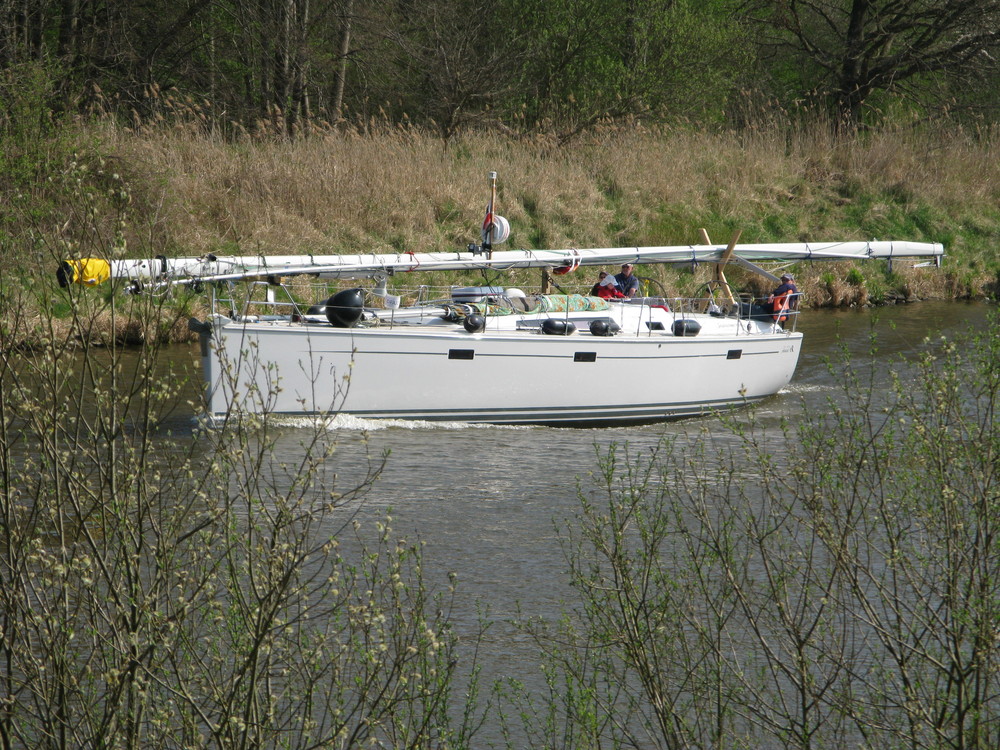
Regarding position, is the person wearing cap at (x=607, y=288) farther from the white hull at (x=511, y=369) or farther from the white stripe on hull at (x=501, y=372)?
the white stripe on hull at (x=501, y=372)

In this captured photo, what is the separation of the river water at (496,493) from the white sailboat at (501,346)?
28 centimetres

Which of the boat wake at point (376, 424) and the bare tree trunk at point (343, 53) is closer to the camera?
the boat wake at point (376, 424)

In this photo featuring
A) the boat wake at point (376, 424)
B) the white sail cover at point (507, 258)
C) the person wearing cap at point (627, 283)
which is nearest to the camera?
the white sail cover at point (507, 258)

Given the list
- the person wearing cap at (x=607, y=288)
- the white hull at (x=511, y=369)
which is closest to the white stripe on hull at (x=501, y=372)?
the white hull at (x=511, y=369)

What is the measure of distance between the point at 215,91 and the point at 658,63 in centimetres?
1137

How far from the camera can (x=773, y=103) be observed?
33.2m

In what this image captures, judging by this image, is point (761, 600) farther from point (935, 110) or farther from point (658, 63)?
point (935, 110)

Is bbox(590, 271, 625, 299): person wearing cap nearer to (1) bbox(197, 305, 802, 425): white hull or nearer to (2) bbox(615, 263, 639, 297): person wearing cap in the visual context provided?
(2) bbox(615, 263, 639, 297): person wearing cap

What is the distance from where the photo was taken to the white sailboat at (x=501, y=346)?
42.7 feet

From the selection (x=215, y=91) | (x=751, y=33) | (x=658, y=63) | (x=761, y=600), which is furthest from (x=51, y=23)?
(x=761, y=600)

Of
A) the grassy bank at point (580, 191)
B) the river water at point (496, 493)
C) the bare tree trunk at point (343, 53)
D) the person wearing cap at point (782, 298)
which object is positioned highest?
the bare tree trunk at point (343, 53)

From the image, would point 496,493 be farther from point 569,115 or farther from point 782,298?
point 569,115

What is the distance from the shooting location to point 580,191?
25328mm

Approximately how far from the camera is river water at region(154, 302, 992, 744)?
809cm
